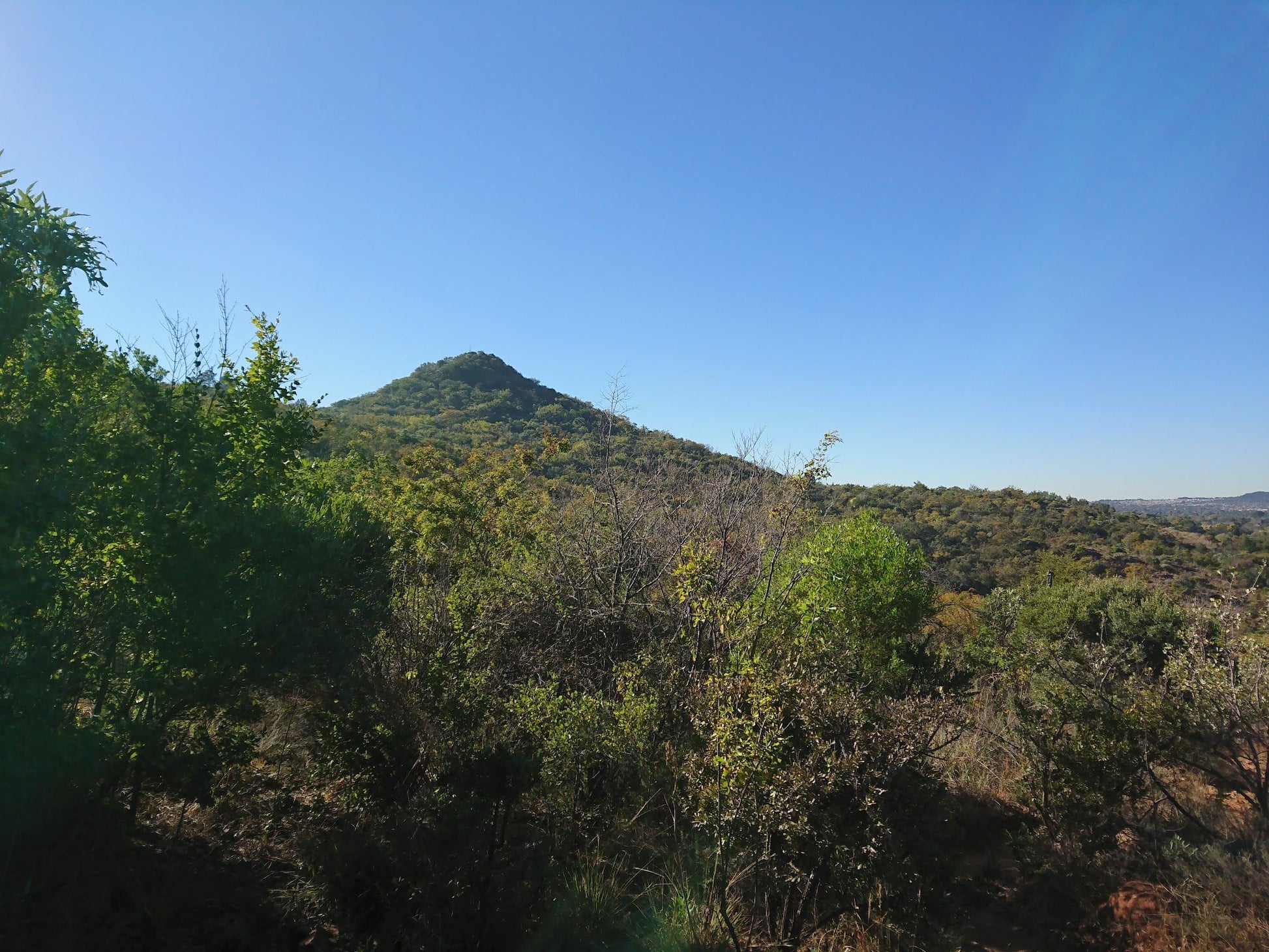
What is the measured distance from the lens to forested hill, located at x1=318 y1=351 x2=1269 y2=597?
2659 cm

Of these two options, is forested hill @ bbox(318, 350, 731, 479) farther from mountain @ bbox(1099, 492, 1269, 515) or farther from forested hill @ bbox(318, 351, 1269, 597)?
mountain @ bbox(1099, 492, 1269, 515)

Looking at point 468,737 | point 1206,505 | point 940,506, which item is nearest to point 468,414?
point 940,506

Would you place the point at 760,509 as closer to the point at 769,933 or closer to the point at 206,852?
the point at 769,933

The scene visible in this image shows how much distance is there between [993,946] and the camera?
5500 millimetres

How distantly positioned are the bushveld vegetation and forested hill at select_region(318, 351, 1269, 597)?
22.3 feet

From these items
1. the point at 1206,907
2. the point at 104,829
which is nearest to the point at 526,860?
the point at 104,829

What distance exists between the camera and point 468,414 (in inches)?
1852

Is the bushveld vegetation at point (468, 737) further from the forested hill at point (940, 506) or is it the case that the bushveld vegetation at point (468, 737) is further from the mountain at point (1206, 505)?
the mountain at point (1206, 505)

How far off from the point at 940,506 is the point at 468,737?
51627 millimetres

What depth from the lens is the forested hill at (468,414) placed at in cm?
2697

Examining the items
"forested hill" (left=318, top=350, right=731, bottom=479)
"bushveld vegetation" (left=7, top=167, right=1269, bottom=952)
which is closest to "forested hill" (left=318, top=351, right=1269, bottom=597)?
"forested hill" (left=318, top=350, right=731, bottom=479)

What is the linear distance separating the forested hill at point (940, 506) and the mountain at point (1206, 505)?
53.6 ft

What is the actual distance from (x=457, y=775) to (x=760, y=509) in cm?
615

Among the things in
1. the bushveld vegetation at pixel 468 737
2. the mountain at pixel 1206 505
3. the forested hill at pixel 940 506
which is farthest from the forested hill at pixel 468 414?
the mountain at pixel 1206 505
